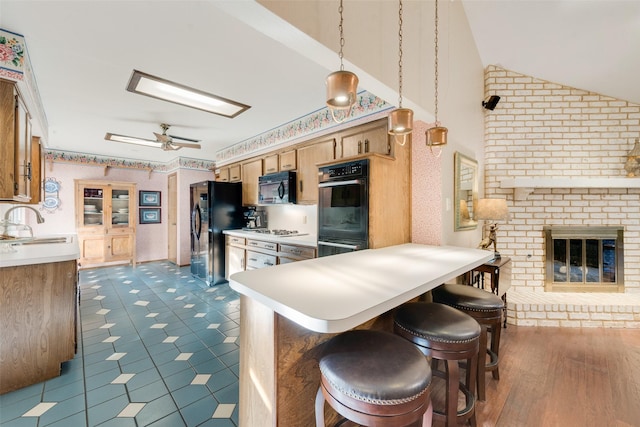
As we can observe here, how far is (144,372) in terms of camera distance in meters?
2.03

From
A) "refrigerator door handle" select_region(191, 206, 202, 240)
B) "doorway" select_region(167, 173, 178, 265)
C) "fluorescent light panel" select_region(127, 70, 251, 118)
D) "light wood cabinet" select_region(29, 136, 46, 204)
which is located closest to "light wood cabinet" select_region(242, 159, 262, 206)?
"refrigerator door handle" select_region(191, 206, 202, 240)

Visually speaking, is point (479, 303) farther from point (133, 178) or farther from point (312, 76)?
point (133, 178)

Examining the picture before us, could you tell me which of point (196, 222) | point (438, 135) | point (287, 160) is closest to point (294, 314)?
Result: point (438, 135)

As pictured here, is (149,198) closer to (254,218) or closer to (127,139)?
(127,139)

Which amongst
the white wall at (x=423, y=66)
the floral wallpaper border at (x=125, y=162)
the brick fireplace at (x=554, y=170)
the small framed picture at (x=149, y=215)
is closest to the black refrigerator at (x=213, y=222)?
the floral wallpaper border at (x=125, y=162)

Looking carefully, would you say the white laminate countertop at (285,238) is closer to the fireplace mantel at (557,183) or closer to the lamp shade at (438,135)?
the lamp shade at (438,135)

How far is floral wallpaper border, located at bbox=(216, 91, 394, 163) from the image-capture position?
2.69m

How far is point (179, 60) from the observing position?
7.04ft

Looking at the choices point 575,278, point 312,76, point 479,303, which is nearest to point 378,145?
point 312,76

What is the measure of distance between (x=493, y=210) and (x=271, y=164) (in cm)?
291

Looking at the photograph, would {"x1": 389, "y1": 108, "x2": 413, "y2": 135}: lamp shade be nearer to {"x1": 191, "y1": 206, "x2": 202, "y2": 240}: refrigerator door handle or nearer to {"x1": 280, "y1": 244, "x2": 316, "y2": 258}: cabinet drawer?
{"x1": 280, "y1": 244, "x2": 316, "y2": 258}: cabinet drawer

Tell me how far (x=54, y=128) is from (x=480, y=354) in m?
5.65

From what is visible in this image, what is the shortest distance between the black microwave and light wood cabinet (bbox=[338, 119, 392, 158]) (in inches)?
35.4

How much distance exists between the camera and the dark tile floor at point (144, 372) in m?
1.61
